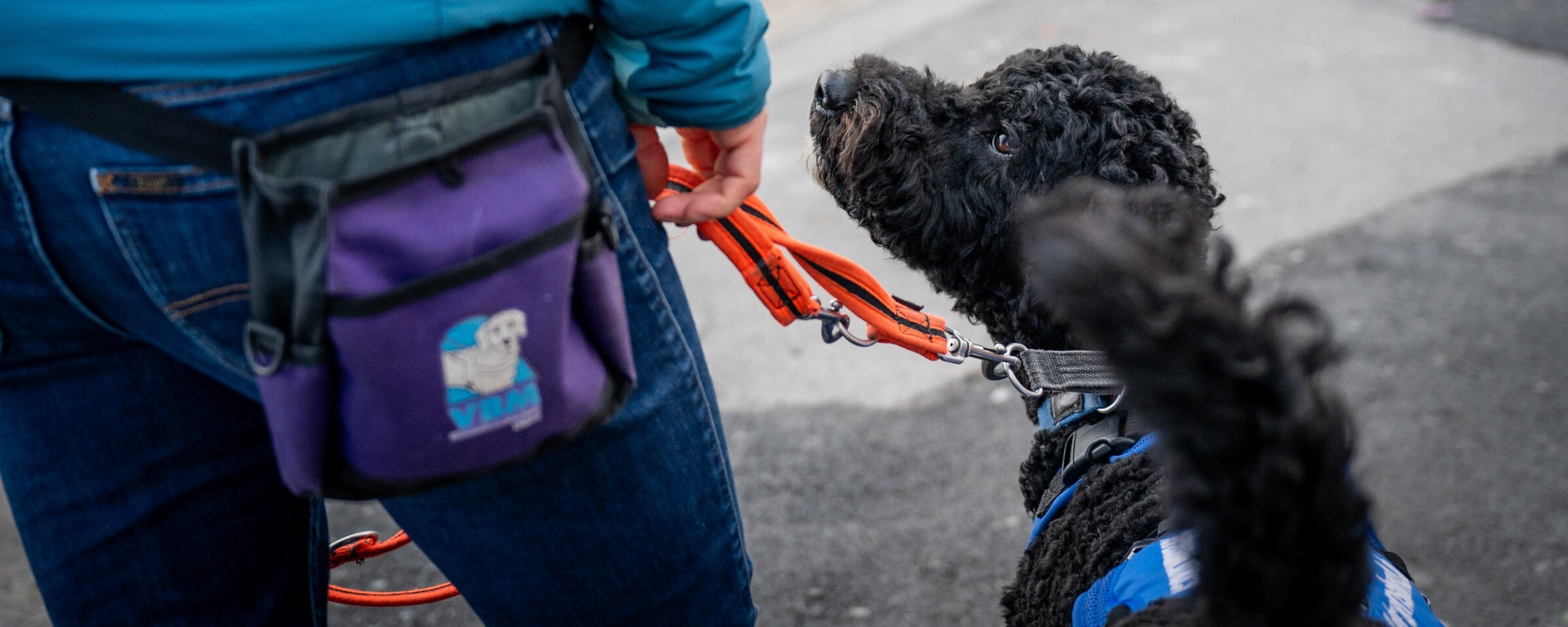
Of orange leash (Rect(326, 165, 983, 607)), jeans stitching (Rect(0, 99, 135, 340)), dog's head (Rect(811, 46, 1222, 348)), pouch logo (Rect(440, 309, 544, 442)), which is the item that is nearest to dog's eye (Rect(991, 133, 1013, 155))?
dog's head (Rect(811, 46, 1222, 348))

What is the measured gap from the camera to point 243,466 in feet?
3.94

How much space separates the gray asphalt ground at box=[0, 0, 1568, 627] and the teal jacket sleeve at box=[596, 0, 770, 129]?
5.55 feet

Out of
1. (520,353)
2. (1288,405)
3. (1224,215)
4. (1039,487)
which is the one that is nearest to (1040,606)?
(1039,487)

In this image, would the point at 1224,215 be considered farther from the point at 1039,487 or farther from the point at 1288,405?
the point at 1288,405

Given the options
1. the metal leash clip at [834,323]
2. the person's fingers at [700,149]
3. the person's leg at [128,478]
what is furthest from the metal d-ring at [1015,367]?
the person's leg at [128,478]

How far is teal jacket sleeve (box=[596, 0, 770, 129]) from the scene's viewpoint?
1.03 m

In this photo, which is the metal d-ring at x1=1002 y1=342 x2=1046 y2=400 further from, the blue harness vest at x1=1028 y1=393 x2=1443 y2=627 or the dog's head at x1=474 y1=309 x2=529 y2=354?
the dog's head at x1=474 y1=309 x2=529 y2=354

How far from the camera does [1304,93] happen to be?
5297 mm

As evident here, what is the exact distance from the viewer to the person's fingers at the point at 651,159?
1.26m

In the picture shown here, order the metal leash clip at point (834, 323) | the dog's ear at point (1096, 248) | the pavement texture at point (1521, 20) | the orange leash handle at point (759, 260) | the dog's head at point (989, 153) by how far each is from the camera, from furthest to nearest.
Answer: the pavement texture at point (1521, 20), the dog's head at point (989, 153), the metal leash clip at point (834, 323), the orange leash handle at point (759, 260), the dog's ear at point (1096, 248)

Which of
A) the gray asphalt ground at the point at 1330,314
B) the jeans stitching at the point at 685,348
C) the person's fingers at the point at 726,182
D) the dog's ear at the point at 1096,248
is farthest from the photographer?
the gray asphalt ground at the point at 1330,314

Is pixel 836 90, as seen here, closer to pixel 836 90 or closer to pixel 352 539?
pixel 836 90

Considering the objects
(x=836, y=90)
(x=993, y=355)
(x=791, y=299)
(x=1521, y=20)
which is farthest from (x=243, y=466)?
(x=1521, y=20)

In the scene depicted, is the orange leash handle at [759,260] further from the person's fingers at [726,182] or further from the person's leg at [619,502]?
the person's leg at [619,502]
